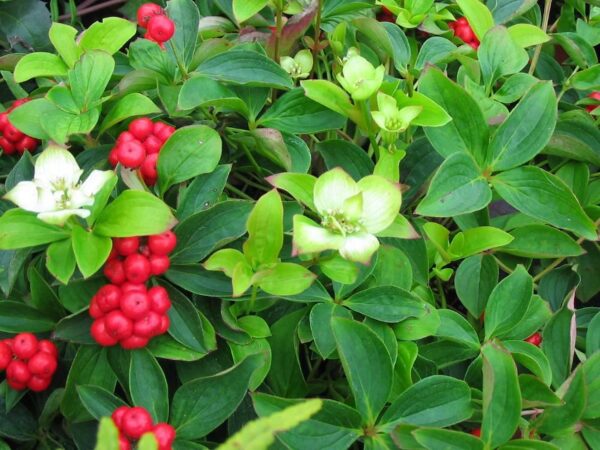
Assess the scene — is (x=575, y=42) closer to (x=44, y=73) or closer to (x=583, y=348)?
(x=583, y=348)

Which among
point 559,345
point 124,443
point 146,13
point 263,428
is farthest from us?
point 146,13

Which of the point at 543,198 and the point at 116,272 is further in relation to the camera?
the point at 543,198

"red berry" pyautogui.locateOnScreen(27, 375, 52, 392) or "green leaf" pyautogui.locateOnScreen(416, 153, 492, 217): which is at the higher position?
"green leaf" pyautogui.locateOnScreen(416, 153, 492, 217)

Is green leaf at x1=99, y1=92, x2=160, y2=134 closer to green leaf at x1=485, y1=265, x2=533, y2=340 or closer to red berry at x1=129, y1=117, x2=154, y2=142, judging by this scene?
red berry at x1=129, y1=117, x2=154, y2=142

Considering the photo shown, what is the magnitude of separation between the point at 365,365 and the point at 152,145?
0.43 meters

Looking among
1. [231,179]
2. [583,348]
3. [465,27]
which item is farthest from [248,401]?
[465,27]

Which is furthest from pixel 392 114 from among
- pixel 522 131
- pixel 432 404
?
pixel 432 404

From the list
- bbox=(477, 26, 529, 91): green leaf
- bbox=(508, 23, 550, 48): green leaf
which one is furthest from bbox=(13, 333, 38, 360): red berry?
bbox=(508, 23, 550, 48): green leaf

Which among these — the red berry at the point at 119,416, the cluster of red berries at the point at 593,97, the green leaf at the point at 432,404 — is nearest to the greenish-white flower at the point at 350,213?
the green leaf at the point at 432,404

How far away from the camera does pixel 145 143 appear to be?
1.02 meters

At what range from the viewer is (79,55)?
1.11m

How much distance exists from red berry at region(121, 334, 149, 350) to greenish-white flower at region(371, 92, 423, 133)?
45cm

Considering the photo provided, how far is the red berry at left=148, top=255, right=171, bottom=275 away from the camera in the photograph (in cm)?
91

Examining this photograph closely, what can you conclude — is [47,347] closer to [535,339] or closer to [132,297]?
[132,297]
